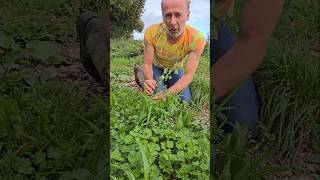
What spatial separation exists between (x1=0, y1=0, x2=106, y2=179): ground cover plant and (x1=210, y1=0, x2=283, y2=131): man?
1.82ft

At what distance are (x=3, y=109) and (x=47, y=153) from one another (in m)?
0.37

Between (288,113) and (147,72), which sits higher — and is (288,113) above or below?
below

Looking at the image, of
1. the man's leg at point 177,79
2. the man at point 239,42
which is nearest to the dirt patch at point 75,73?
the man at point 239,42

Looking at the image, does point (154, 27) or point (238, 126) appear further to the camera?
point (238, 126)

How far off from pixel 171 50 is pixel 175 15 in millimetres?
128

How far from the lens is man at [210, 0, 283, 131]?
7.50 feet

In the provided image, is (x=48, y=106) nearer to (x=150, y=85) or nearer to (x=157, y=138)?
(x=157, y=138)

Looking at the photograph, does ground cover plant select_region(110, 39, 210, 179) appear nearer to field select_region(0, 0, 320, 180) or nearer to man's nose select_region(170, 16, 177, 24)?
field select_region(0, 0, 320, 180)

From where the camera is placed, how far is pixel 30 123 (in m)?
2.42

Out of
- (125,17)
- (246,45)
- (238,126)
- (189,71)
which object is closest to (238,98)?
(238,126)

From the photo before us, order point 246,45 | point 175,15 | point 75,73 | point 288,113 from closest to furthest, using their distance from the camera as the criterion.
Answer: point 175,15
point 246,45
point 288,113
point 75,73

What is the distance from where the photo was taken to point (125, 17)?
5.96 feet

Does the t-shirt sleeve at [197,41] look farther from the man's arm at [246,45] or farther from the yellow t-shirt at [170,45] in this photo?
the man's arm at [246,45]

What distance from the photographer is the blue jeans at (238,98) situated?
2.34 meters
